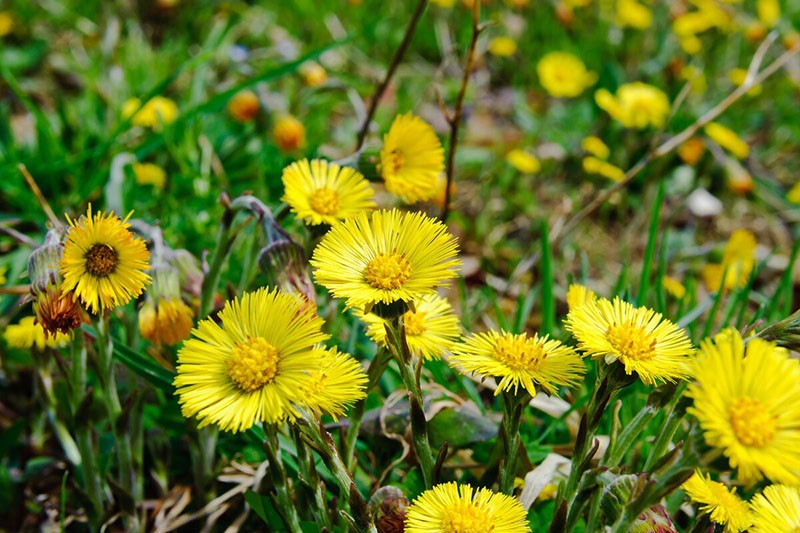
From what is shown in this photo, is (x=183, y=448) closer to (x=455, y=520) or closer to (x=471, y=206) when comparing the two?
(x=455, y=520)

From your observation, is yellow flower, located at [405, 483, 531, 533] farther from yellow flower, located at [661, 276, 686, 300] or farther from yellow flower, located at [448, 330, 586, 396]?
yellow flower, located at [661, 276, 686, 300]

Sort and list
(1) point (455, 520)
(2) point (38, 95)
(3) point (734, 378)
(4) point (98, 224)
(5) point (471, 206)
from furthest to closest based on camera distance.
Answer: (2) point (38, 95) → (5) point (471, 206) → (4) point (98, 224) → (1) point (455, 520) → (3) point (734, 378)

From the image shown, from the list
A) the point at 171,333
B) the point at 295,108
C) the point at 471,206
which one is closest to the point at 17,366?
the point at 171,333

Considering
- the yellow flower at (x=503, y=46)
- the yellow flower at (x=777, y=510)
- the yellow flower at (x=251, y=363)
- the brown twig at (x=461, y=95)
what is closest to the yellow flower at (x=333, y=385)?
the yellow flower at (x=251, y=363)

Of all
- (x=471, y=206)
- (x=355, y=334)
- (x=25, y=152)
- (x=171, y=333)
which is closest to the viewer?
(x=171, y=333)

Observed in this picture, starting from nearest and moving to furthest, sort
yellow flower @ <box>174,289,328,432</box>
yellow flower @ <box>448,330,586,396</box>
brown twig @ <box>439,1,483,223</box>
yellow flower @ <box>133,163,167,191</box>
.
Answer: yellow flower @ <box>174,289,328,432</box> < yellow flower @ <box>448,330,586,396</box> < brown twig @ <box>439,1,483,223</box> < yellow flower @ <box>133,163,167,191</box>

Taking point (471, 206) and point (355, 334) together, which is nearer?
point (355, 334)

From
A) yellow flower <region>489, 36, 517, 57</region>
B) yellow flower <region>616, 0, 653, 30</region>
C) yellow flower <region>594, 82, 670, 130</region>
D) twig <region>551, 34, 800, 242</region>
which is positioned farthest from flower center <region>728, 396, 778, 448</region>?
yellow flower <region>616, 0, 653, 30</region>

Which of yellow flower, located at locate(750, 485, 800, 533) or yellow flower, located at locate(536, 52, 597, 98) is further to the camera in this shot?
yellow flower, located at locate(536, 52, 597, 98)

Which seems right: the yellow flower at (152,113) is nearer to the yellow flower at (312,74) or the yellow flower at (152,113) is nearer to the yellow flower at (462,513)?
the yellow flower at (312,74)
